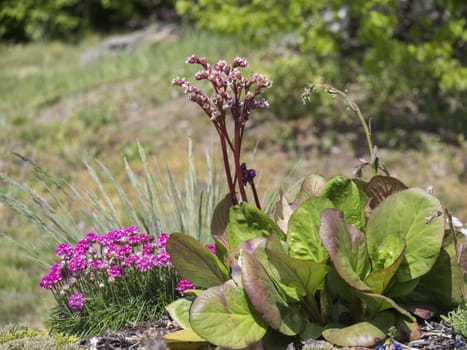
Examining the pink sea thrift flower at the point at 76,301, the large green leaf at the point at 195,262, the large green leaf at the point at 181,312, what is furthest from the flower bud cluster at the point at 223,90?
the pink sea thrift flower at the point at 76,301

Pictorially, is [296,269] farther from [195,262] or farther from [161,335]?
[161,335]

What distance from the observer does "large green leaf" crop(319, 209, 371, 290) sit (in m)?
2.09

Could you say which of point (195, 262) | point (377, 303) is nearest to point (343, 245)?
point (377, 303)

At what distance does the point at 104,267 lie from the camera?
2.59 metres

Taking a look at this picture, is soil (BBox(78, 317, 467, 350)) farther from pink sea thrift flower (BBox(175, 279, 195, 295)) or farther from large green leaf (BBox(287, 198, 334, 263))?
large green leaf (BBox(287, 198, 334, 263))

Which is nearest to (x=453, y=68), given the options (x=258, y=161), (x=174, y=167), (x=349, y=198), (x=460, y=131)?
(x=460, y=131)

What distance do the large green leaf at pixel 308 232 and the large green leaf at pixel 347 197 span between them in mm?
127

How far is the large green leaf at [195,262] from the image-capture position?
7.62 ft

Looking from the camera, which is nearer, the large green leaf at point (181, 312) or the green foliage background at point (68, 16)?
the large green leaf at point (181, 312)

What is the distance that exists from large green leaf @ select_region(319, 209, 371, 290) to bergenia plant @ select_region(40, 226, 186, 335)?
28.5 inches

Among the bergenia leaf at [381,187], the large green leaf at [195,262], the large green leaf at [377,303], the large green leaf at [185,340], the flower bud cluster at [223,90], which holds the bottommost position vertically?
the large green leaf at [185,340]

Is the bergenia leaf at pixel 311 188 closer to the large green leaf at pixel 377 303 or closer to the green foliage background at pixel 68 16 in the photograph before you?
the large green leaf at pixel 377 303

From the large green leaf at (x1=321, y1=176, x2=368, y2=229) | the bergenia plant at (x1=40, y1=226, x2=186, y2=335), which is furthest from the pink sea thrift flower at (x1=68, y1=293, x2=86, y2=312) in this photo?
the large green leaf at (x1=321, y1=176, x2=368, y2=229)

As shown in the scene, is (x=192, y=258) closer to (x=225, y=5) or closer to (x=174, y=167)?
(x=174, y=167)
